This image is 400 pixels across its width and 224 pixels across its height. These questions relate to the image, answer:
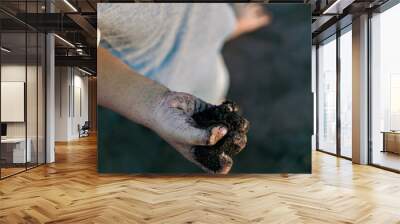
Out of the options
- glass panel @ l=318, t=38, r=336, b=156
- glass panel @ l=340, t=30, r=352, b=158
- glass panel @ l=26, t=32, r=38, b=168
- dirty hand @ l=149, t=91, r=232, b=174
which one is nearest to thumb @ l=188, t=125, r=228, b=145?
dirty hand @ l=149, t=91, r=232, b=174

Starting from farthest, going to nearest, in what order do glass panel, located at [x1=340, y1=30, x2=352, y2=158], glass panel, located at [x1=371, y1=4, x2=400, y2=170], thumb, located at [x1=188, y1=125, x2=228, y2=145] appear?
glass panel, located at [x1=340, y1=30, x2=352, y2=158] → glass panel, located at [x1=371, y1=4, x2=400, y2=170] → thumb, located at [x1=188, y1=125, x2=228, y2=145]

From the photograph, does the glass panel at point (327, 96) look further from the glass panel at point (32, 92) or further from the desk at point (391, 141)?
the glass panel at point (32, 92)

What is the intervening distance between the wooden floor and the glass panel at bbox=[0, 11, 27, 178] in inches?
13.3

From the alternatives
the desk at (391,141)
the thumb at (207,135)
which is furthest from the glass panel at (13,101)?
the desk at (391,141)

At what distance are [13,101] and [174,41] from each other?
9.80ft

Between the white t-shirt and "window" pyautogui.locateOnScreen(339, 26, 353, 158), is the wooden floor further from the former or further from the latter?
"window" pyautogui.locateOnScreen(339, 26, 353, 158)

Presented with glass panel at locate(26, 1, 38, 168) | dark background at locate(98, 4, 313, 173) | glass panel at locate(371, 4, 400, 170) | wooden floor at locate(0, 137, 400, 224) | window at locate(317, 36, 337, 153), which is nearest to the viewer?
wooden floor at locate(0, 137, 400, 224)

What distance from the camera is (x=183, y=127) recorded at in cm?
596

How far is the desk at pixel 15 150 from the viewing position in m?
6.18

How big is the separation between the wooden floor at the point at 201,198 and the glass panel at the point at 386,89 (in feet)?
2.43

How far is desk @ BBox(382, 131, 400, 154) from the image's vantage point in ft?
22.6

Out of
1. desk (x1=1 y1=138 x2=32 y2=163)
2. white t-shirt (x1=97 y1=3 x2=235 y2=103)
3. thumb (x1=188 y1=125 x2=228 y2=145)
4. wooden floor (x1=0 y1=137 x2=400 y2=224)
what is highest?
white t-shirt (x1=97 y1=3 x2=235 y2=103)

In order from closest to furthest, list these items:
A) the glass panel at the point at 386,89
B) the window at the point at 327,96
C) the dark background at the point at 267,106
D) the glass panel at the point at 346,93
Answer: the dark background at the point at 267,106 < the glass panel at the point at 386,89 < the glass panel at the point at 346,93 < the window at the point at 327,96

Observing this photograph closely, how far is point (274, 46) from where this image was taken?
20.4ft
